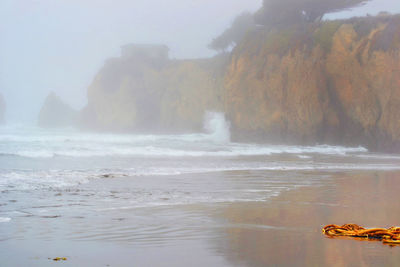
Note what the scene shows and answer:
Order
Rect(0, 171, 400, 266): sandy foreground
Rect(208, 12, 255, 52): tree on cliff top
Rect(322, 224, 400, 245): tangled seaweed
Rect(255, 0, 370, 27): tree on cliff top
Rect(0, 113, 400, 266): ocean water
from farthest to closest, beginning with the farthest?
Rect(208, 12, 255, 52): tree on cliff top
Rect(255, 0, 370, 27): tree on cliff top
Rect(0, 113, 400, 266): ocean water
Rect(322, 224, 400, 245): tangled seaweed
Rect(0, 171, 400, 266): sandy foreground

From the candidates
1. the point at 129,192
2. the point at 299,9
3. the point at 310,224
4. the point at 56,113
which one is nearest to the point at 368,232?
the point at 310,224

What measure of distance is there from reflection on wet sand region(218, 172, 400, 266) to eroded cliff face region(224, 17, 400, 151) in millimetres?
17917

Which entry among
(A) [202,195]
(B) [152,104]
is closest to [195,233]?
(A) [202,195]

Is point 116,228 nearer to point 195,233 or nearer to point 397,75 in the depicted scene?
point 195,233

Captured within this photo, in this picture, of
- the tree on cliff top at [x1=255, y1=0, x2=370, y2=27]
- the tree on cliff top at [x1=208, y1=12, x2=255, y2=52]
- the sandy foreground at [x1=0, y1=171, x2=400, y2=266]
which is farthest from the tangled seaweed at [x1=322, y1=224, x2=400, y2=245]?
the tree on cliff top at [x1=208, y1=12, x2=255, y2=52]

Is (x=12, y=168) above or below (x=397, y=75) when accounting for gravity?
Result: below

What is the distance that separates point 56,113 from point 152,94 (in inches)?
1475

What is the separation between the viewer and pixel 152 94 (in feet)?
215

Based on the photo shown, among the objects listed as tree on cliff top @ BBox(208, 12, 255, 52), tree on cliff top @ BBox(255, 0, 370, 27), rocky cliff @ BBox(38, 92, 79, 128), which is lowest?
rocky cliff @ BBox(38, 92, 79, 128)

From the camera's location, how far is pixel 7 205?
812cm

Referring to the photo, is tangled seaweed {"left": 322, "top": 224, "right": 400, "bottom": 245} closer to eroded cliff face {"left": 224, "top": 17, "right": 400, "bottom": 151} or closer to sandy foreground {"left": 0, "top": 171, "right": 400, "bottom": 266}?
sandy foreground {"left": 0, "top": 171, "right": 400, "bottom": 266}

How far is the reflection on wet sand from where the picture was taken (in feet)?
16.2

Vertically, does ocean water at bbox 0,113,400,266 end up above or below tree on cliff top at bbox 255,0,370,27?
below

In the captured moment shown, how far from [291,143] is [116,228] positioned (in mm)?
25535
